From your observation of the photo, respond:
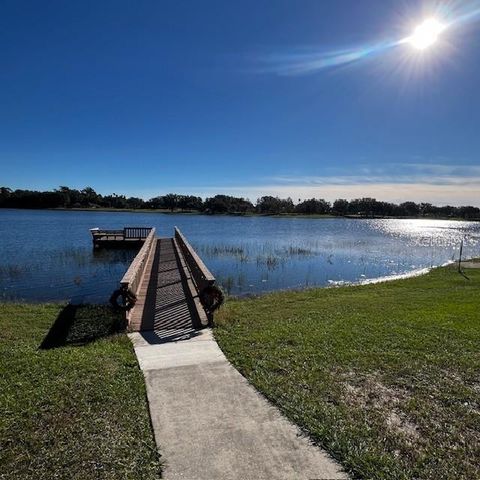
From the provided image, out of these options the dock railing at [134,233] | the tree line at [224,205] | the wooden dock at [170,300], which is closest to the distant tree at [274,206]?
the tree line at [224,205]

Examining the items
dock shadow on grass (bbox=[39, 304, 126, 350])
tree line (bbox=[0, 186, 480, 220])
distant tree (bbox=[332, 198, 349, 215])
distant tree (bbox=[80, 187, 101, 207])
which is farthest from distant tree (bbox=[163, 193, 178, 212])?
dock shadow on grass (bbox=[39, 304, 126, 350])

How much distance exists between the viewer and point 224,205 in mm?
150125

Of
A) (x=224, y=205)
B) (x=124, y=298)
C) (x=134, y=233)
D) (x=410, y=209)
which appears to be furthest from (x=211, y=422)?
(x=410, y=209)

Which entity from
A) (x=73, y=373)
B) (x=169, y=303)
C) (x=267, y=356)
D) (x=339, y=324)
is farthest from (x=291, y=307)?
(x=73, y=373)

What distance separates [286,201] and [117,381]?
173839 mm

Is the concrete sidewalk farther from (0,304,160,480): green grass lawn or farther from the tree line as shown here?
the tree line

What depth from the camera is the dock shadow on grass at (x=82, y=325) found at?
29.5 ft

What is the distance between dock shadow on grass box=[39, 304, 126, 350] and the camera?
900 centimetres

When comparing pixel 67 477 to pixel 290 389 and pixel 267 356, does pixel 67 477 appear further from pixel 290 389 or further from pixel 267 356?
pixel 267 356

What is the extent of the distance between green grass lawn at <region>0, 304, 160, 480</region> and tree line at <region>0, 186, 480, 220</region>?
471ft

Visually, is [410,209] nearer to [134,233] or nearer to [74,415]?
[134,233]

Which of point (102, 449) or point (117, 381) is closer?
point (102, 449)

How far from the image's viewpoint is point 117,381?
6102 mm

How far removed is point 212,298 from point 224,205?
463 ft
